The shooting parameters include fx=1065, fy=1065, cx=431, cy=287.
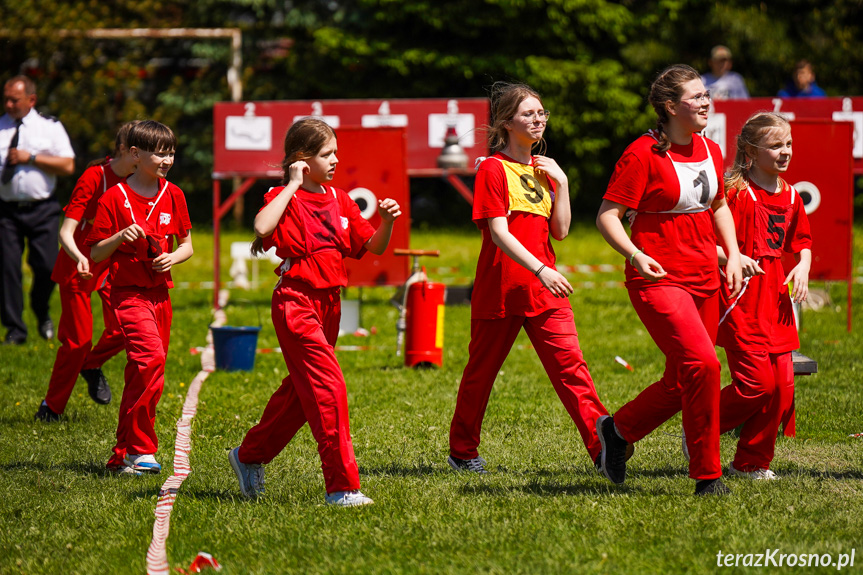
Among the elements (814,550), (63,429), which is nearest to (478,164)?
(814,550)

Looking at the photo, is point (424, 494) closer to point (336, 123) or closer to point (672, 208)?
point (672, 208)

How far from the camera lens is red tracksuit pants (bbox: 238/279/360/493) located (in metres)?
4.74

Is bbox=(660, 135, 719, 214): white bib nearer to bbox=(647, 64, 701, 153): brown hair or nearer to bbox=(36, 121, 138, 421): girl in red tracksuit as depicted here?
bbox=(647, 64, 701, 153): brown hair

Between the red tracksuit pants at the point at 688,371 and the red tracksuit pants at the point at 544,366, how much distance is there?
13.7 inches

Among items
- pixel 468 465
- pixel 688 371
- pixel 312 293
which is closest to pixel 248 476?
pixel 312 293

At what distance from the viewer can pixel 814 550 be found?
4.09 meters

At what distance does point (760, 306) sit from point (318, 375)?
222 centimetres

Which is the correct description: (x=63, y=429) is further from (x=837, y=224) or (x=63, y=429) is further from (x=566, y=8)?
(x=566, y=8)

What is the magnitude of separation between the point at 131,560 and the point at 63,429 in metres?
2.84

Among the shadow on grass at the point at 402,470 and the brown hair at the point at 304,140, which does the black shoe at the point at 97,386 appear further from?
the brown hair at the point at 304,140

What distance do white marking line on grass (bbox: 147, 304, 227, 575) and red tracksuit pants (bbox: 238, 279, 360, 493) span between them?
0.75 meters

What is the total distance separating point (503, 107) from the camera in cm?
532

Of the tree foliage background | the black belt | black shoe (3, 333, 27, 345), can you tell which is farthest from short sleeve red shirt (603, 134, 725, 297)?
the tree foliage background

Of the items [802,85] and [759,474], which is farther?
[802,85]
